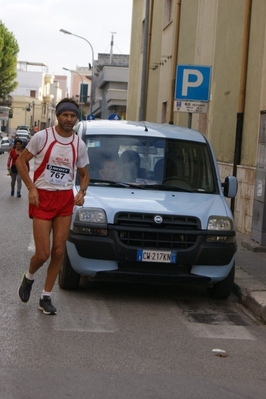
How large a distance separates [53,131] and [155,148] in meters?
2.40

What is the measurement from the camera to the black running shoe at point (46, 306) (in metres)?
7.68

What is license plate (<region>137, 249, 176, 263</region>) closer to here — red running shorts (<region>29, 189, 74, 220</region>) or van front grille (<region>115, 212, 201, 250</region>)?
van front grille (<region>115, 212, 201, 250</region>)

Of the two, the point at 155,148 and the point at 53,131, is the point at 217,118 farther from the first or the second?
the point at 53,131

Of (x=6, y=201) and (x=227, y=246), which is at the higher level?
(x=227, y=246)

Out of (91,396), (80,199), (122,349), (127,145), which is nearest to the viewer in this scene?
(91,396)

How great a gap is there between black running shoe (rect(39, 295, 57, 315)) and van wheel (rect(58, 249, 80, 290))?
1.03 m

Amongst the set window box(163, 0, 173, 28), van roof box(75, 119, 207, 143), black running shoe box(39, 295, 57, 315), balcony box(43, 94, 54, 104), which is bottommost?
black running shoe box(39, 295, 57, 315)

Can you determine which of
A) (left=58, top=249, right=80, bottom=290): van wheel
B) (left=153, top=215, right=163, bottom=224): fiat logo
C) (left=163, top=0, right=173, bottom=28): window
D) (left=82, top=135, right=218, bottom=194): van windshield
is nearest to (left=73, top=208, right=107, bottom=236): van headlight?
(left=58, top=249, right=80, bottom=290): van wheel

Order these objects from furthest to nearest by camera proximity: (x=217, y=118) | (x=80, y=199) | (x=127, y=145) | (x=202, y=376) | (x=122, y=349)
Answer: (x=217, y=118), (x=127, y=145), (x=80, y=199), (x=122, y=349), (x=202, y=376)

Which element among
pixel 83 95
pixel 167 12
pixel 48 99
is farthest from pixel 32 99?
pixel 167 12

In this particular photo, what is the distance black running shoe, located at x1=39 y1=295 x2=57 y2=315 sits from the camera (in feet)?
25.2

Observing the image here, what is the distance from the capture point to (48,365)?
5867 millimetres

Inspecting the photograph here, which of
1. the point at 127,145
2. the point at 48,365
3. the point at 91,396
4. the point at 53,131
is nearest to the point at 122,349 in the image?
the point at 48,365

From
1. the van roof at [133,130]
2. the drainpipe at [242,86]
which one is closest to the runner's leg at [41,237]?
the van roof at [133,130]
